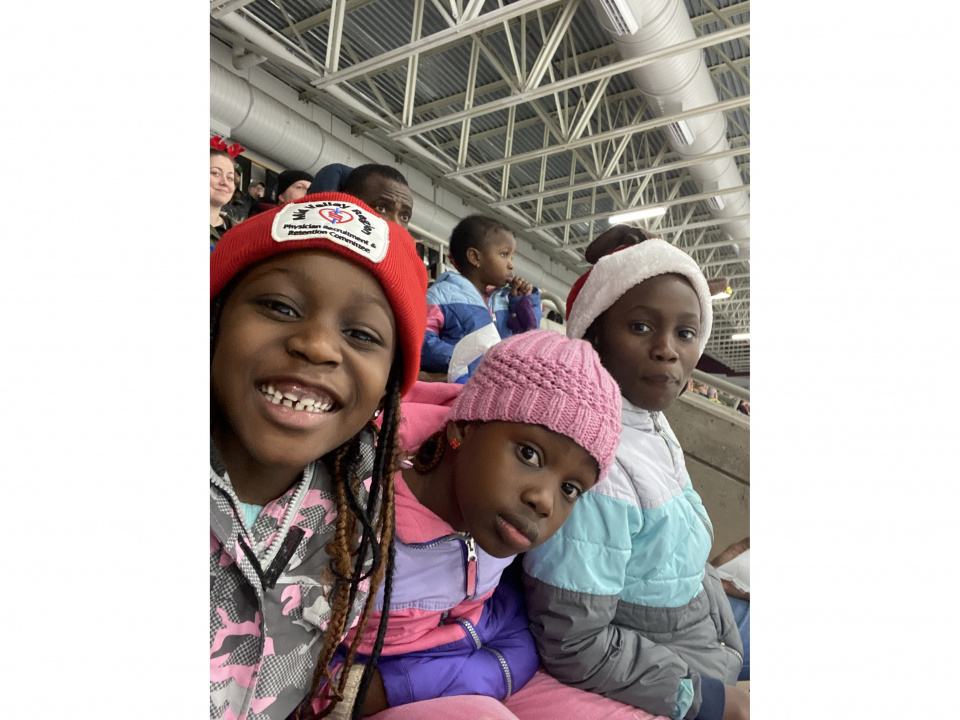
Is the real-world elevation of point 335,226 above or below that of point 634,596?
above

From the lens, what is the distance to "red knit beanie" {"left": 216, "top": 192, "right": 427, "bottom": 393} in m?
0.69

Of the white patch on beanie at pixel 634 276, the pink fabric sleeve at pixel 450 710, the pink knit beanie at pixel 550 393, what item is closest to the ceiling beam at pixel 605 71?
the white patch on beanie at pixel 634 276

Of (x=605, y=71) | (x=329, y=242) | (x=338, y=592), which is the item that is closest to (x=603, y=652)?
(x=338, y=592)

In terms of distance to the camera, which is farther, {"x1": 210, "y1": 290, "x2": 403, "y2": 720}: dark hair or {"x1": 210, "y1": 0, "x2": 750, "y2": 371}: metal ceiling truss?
{"x1": 210, "y1": 0, "x2": 750, "y2": 371}: metal ceiling truss

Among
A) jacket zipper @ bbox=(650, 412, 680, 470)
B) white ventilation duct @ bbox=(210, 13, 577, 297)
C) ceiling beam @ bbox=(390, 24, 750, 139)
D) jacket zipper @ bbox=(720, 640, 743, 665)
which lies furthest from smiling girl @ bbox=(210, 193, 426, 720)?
ceiling beam @ bbox=(390, 24, 750, 139)

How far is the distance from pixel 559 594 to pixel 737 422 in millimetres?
1812

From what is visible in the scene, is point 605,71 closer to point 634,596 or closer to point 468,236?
point 468,236

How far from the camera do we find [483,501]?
857 millimetres

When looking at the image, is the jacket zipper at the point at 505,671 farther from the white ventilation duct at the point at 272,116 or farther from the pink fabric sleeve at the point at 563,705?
the white ventilation duct at the point at 272,116

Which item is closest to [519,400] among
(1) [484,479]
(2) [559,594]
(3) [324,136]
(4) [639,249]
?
(1) [484,479]

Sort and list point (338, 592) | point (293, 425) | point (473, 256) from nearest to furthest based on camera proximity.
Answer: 1. point (293, 425)
2. point (338, 592)
3. point (473, 256)

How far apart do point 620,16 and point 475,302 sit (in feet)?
11.3

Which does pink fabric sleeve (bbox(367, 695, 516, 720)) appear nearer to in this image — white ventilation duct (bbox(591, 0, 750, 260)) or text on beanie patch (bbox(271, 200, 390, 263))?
text on beanie patch (bbox(271, 200, 390, 263))
